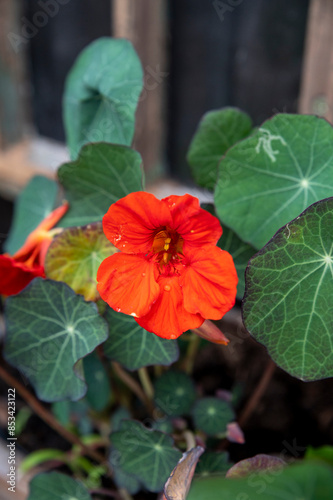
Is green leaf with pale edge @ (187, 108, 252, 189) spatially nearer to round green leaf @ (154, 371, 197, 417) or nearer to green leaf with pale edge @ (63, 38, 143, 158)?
green leaf with pale edge @ (63, 38, 143, 158)

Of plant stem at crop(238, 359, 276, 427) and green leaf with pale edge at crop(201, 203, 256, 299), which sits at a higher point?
green leaf with pale edge at crop(201, 203, 256, 299)

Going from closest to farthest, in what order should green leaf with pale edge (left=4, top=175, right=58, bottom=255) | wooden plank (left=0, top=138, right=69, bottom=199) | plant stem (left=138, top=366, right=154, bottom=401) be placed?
1. plant stem (left=138, top=366, right=154, bottom=401)
2. green leaf with pale edge (left=4, top=175, right=58, bottom=255)
3. wooden plank (left=0, top=138, right=69, bottom=199)

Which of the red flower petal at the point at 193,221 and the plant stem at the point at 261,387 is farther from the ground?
the red flower petal at the point at 193,221

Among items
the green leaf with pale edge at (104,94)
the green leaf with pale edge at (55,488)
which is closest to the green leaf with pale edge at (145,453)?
the green leaf with pale edge at (55,488)

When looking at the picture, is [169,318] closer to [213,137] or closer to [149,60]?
[213,137]

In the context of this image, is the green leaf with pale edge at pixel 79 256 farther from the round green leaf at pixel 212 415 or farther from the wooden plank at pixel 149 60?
the wooden plank at pixel 149 60

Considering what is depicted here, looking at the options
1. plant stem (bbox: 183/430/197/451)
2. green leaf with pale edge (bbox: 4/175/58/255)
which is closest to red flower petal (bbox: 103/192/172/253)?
plant stem (bbox: 183/430/197/451)
